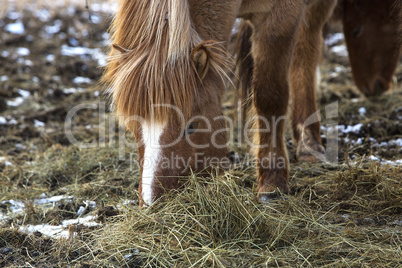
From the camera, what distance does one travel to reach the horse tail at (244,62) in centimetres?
369

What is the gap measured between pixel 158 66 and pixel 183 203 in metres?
0.79

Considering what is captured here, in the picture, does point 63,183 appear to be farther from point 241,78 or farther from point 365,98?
point 365,98

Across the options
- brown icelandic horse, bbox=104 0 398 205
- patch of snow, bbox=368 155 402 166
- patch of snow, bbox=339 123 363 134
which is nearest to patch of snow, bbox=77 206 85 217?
brown icelandic horse, bbox=104 0 398 205

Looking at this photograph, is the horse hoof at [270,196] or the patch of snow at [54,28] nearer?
the horse hoof at [270,196]

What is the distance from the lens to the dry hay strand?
83.3 inches

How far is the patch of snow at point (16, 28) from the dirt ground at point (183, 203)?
9.44 ft

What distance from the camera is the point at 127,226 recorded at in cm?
237

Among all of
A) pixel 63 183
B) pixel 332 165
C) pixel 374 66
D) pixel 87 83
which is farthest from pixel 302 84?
pixel 87 83

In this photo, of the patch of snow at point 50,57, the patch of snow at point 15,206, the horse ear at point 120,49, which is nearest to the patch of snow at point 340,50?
the patch of snow at point 50,57

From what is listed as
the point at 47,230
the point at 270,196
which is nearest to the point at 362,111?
the point at 270,196

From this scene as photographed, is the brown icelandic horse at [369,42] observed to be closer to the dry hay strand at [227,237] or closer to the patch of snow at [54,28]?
the dry hay strand at [227,237]

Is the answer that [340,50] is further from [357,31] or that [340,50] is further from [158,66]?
[158,66]

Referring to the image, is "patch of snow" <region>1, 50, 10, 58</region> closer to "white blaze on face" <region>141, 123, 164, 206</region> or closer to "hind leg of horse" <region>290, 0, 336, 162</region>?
"hind leg of horse" <region>290, 0, 336, 162</region>

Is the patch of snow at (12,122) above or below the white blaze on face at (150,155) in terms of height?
below
